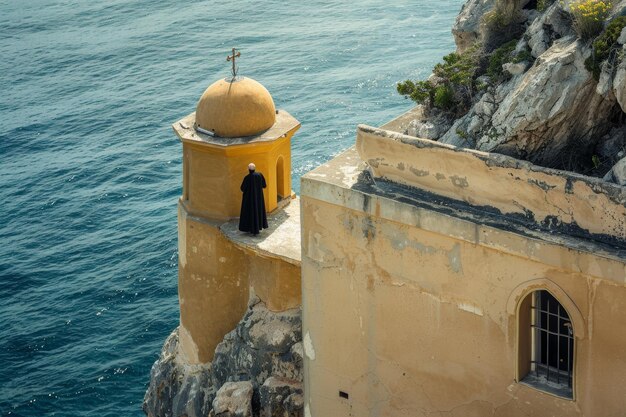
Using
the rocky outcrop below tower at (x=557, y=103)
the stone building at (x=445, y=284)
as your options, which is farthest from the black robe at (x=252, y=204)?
the rocky outcrop below tower at (x=557, y=103)

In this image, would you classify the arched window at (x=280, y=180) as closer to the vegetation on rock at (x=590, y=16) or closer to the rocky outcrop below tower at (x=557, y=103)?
the rocky outcrop below tower at (x=557, y=103)

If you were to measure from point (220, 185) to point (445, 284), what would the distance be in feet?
21.4

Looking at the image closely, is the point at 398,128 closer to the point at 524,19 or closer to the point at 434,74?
the point at 434,74

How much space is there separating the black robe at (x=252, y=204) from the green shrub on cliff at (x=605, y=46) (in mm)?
7385

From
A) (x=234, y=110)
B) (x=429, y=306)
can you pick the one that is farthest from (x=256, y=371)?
(x=429, y=306)

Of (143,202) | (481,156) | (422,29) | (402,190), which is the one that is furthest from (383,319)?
(422,29)

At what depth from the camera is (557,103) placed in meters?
15.2

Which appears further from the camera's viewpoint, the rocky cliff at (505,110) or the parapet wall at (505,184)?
the rocky cliff at (505,110)

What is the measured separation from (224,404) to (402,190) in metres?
6.68

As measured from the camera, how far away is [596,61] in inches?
594

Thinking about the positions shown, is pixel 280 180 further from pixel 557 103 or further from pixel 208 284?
pixel 557 103

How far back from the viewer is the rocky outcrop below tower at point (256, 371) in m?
20.5

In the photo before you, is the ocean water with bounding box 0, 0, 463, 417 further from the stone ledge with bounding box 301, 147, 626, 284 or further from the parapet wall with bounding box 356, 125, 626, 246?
the parapet wall with bounding box 356, 125, 626, 246

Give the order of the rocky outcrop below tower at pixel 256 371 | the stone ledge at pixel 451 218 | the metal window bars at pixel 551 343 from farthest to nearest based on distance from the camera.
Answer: the rocky outcrop below tower at pixel 256 371, the metal window bars at pixel 551 343, the stone ledge at pixel 451 218
